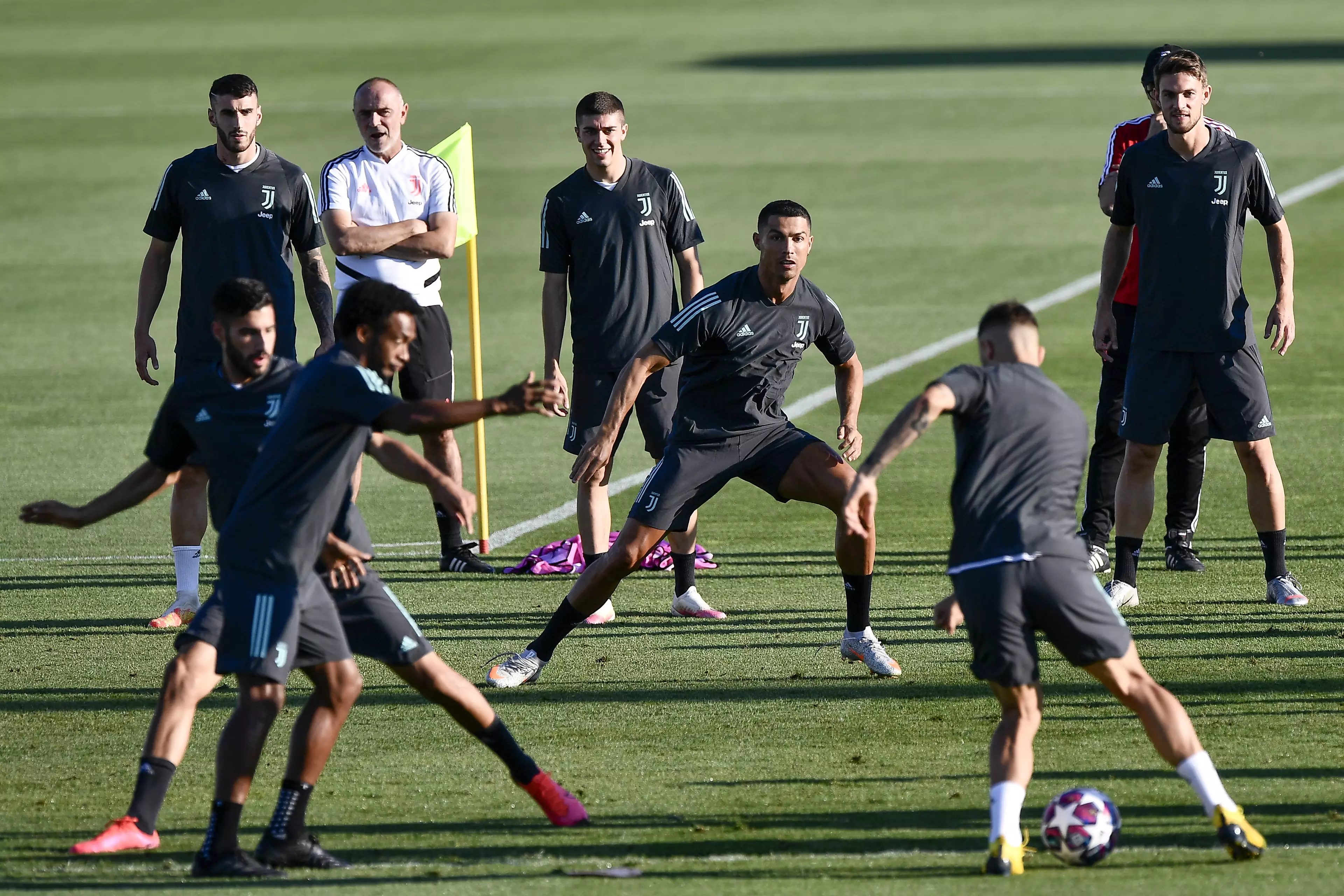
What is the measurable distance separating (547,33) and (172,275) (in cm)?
2334

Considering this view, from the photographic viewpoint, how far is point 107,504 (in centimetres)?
672

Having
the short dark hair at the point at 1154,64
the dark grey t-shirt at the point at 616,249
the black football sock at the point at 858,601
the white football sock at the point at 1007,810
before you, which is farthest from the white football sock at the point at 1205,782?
the dark grey t-shirt at the point at 616,249

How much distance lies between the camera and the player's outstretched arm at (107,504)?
6676 mm

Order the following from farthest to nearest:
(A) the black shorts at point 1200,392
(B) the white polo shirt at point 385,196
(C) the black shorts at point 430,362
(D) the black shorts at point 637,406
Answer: (C) the black shorts at point 430,362, (B) the white polo shirt at point 385,196, (D) the black shorts at point 637,406, (A) the black shorts at point 1200,392

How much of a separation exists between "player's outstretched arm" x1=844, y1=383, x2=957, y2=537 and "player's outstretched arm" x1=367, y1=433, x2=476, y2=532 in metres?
1.18

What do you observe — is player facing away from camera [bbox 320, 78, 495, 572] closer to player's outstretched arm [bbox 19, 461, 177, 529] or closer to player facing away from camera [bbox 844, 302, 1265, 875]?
player's outstretched arm [bbox 19, 461, 177, 529]

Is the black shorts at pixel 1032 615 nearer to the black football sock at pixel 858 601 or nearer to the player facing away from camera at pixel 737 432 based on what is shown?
the player facing away from camera at pixel 737 432

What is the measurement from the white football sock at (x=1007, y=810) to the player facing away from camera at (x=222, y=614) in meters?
1.49

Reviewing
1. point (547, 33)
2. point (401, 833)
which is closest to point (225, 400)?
point (401, 833)

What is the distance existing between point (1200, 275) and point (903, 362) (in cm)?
834

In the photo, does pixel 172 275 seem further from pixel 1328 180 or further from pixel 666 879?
pixel 666 879

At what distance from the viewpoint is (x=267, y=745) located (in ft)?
25.9

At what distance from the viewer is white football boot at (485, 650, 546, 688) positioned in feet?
28.1

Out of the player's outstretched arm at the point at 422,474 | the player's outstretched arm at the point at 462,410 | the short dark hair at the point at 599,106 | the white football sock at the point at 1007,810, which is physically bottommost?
the white football sock at the point at 1007,810
